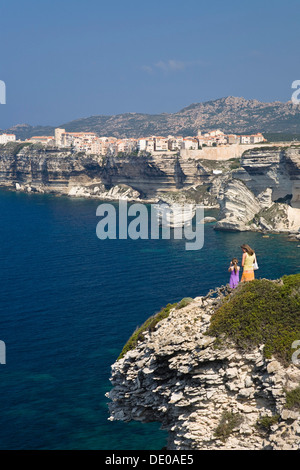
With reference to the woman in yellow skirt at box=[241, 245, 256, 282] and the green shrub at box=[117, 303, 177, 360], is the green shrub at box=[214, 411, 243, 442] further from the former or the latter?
the woman in yellow skirt at box=[241, 245, 256, 282]

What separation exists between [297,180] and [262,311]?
64.6m

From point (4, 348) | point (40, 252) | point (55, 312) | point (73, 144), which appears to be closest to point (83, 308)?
point (55, 312)

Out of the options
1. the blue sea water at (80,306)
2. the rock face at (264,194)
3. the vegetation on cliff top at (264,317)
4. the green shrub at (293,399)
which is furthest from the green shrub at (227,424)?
the rock face at (264,194)

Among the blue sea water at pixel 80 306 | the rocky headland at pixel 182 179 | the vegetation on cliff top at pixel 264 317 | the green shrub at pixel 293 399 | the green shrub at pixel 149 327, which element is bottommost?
the blue sea water at pixel 80 306

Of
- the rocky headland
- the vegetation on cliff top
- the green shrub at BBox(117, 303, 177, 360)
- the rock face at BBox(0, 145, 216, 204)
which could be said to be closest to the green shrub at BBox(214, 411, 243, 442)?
the vegetation on cliff top

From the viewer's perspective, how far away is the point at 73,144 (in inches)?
5906

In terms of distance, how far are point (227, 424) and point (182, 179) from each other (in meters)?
99.1

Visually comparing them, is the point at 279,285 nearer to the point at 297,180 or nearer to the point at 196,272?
the point at 196,272

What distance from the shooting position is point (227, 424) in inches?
586

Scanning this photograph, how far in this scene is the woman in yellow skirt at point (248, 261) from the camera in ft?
55.2

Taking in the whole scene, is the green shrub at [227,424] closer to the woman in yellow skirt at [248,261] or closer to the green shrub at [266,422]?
the green shrub at [266,422]

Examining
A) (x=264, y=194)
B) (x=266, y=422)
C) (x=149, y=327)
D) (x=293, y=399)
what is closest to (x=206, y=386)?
(x=266, y=422)

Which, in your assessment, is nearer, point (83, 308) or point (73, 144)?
point (83, 308)

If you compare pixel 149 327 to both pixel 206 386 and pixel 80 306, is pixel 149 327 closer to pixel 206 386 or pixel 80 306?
pixel 206 386
